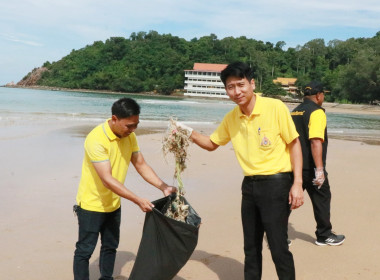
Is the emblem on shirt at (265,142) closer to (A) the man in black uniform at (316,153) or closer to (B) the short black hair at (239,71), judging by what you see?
(B) the short black hair at (239,71)

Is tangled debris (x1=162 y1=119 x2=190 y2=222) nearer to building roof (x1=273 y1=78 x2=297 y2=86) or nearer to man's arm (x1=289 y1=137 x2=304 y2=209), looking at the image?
man's arm (x1=289 y1=137 x2=304 y2=209)

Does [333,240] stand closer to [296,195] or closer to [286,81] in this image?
[296,195]

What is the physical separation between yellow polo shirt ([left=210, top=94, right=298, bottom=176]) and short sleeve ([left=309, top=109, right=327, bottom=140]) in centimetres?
135

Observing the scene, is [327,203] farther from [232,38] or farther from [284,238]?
[232,38]

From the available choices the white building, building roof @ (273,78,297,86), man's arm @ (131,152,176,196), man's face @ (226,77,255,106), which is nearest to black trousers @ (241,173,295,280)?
man's face @ (226,77,255,106)

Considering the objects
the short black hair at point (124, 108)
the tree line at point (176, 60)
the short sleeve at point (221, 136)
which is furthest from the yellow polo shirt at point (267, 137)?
the tree line at point (176, 60)

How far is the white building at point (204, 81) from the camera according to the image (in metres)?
109

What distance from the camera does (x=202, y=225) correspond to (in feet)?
16.8

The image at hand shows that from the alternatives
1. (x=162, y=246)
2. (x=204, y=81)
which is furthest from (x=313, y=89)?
(x=204, y=81)

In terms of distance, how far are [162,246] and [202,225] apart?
2.25 meters

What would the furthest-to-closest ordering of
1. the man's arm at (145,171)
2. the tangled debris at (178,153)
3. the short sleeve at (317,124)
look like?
the short sleeve at (317,124)
the man's arm at (145,171)
the tangled debris at (178,153)

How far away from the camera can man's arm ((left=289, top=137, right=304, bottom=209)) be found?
298 centimetres

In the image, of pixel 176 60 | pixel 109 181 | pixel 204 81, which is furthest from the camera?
pixel 176 60

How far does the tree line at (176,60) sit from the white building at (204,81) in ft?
17.2
